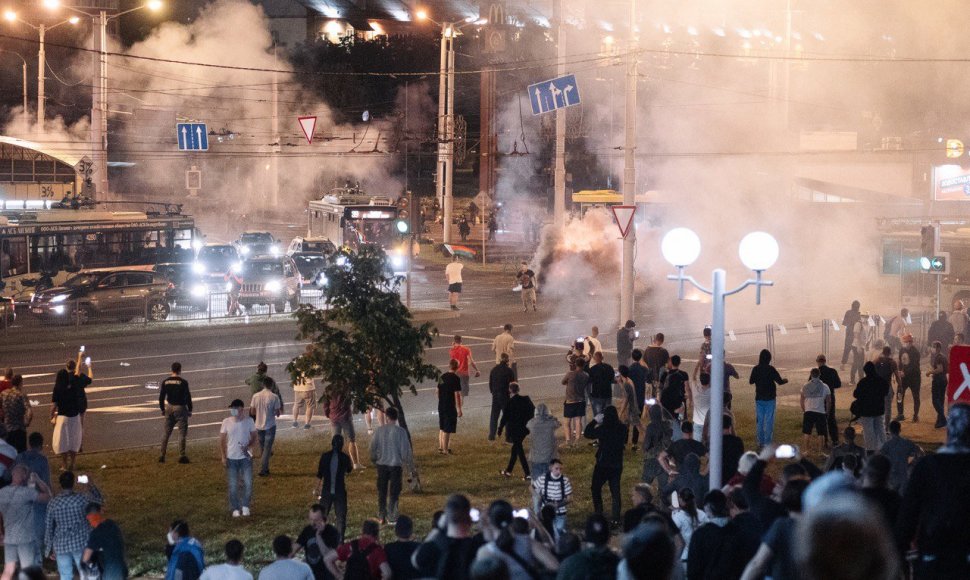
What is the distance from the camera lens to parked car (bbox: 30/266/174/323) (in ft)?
88.0

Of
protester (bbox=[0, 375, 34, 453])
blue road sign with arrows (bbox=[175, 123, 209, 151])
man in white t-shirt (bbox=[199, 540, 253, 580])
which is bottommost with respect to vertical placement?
man in white t-shirt (bbox=[199, 540, 253, 580])

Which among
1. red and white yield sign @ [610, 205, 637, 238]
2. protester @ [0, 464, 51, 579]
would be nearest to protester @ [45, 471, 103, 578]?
protester @ [0, 464, 51, 579]

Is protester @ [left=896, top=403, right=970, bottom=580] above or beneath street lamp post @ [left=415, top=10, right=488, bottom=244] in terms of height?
beneath

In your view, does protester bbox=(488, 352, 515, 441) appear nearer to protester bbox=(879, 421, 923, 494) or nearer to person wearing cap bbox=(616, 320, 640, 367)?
person wearing cap bbox=(616, 320, 640, 367)

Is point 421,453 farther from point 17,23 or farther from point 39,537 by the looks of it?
point 17,23

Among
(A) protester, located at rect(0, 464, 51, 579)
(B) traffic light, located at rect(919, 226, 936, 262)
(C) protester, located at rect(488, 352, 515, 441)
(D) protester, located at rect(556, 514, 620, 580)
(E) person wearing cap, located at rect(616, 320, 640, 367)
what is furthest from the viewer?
(B) traffic light, located at rect(919, 226, 936, 262)

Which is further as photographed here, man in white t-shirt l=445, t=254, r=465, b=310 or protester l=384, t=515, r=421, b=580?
man in white t-shirt l=445, t=254, r=465, b=310

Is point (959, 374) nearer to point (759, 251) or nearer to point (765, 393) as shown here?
point (759, 251)

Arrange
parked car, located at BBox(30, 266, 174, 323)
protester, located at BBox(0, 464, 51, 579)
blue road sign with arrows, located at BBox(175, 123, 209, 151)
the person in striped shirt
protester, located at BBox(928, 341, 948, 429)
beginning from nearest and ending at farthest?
protester, located at BBox(0, 464, 51, 579)
the person in striped shirt
protester, located at BBox(928, 341, 948, 429)
parked car, located at BBox(30, 266, 174, 323)
blue road sign with arrows, located at BBox(175, 123, 209, 151)

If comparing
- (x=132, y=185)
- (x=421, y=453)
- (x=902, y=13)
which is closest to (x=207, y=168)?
(x=132, y=185)

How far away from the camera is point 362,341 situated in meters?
12.8

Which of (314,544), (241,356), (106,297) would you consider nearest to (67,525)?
(314,544)

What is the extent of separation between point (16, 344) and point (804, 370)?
54.5 feet

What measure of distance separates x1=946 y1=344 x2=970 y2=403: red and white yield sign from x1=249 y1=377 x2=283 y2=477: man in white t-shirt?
7.52 meters
